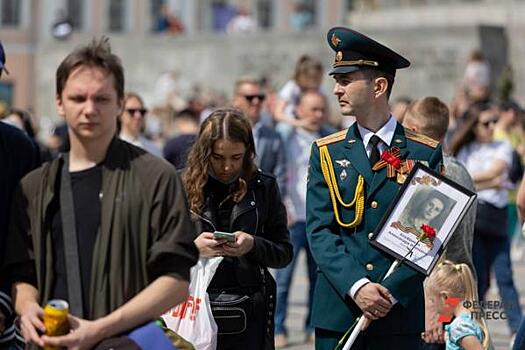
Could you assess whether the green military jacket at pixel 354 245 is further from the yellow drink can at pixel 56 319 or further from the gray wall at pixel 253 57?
the gray wall at pixel 253 57

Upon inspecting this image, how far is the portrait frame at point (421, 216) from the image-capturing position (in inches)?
225

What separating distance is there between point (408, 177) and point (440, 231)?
0.91 feet

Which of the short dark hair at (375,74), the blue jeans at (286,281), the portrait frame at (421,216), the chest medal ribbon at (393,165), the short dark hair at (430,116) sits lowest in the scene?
the blue jeans at (286,281)

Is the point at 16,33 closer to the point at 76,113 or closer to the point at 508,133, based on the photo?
the point at 508,133

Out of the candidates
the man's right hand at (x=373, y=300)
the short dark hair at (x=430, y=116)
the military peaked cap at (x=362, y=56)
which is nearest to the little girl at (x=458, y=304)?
the short dark hair at (x=430, y=116)

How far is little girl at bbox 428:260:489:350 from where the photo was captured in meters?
6.77

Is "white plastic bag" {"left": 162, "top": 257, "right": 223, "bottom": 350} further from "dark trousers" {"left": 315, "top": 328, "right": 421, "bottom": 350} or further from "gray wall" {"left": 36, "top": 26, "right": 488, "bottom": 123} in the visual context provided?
"gray wall" {"left": 36, "top": 26, "right": 488, "bottom": 123}

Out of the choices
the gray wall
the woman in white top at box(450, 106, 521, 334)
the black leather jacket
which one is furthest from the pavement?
the gray wall

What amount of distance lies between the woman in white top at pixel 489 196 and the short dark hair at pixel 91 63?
5847 millimetres

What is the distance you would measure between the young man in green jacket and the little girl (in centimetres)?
257

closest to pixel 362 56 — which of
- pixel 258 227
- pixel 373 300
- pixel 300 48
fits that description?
pixel 258 227

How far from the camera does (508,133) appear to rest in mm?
15891

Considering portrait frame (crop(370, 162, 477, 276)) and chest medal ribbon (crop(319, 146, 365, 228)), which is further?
chest medal ribbon (crop(319, 146, 365, 228))

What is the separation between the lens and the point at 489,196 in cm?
1109
